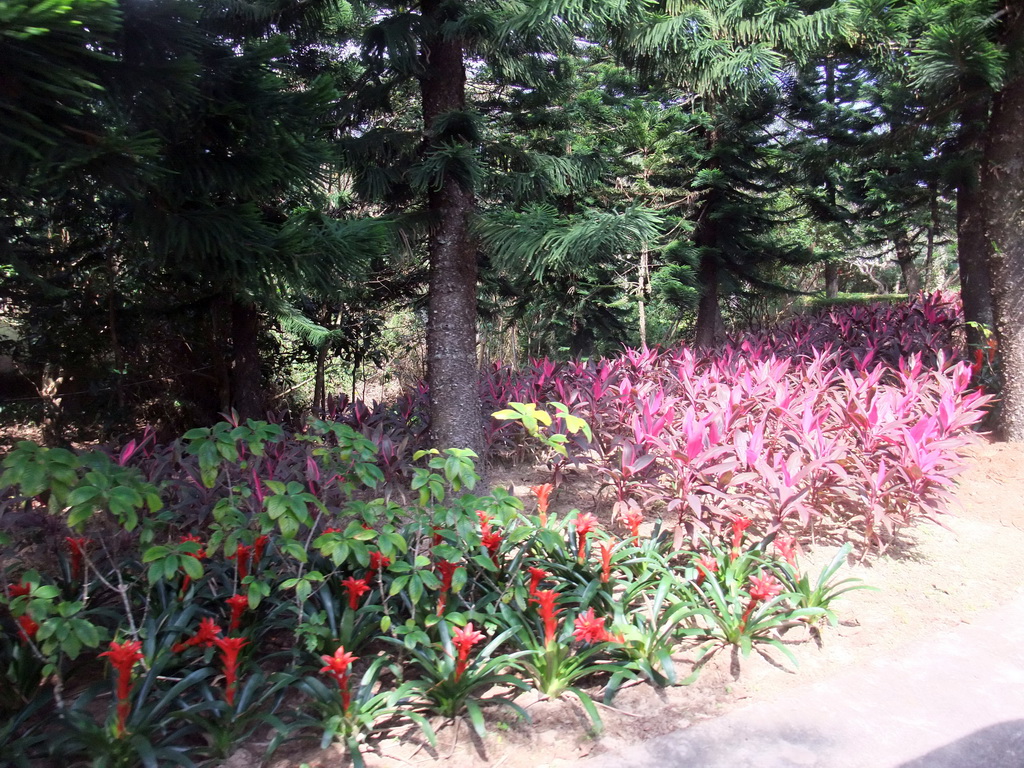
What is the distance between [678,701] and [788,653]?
1.78 feet

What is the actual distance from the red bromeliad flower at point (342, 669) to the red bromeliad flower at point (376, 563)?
1.18ft

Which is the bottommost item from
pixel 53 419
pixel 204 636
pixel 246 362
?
pixel 204 636

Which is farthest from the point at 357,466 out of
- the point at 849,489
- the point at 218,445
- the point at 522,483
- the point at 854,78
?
the point at 854,78

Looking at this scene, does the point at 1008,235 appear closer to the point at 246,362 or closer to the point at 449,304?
the point at 449,304

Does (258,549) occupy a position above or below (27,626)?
above

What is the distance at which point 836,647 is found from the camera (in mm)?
3002

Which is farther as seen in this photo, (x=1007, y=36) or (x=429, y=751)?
(x=1007, y=36)

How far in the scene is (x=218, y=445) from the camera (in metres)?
2.45

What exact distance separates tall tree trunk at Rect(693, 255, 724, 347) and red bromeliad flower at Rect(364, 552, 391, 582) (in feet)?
25.3

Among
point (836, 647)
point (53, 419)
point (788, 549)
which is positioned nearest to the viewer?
point (836, 647)

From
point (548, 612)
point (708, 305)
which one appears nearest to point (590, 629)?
point (548, 612)

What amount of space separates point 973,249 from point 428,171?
6572mm

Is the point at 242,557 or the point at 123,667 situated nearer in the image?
the point at 123,667

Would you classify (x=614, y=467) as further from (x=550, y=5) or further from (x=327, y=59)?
(x=327, y=59)
